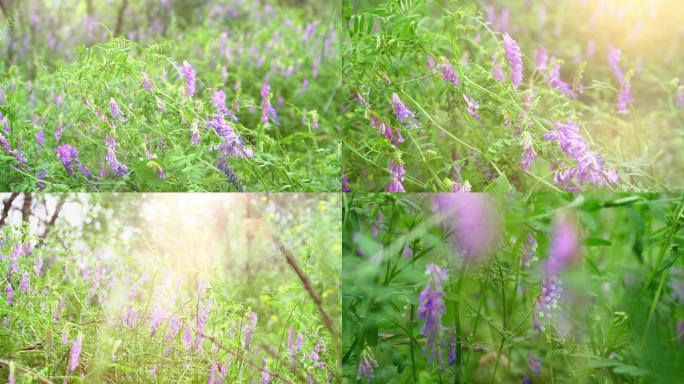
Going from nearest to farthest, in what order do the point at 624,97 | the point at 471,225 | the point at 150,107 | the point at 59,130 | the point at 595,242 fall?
the point at 595,242
the point at 471,225
the point at 150,107
the point at 59,130
the point at 624,97

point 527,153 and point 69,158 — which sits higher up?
point 527,153

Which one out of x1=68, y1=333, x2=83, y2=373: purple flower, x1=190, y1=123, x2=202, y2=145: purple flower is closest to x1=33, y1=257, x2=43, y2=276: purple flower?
x1=68, y1=333, x2=83, y2=373: purple flower

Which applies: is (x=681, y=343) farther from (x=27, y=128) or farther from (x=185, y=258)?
(x=27, y=128)

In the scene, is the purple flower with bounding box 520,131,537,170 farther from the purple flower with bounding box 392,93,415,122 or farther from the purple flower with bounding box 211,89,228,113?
the purple flower with bounding box 211,89,228,113

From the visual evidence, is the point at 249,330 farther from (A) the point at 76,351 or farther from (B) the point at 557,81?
(B) the point at 557,81

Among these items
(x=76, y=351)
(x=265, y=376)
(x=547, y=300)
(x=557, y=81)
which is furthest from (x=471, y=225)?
(x=76, y=351)

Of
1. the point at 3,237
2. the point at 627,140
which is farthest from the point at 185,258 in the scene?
the point at 627,140

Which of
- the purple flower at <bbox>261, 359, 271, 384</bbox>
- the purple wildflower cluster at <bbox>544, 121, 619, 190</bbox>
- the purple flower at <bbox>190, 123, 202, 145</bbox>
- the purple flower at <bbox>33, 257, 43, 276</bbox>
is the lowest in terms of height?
the purple flower at <bbox>261, 359, 271, 384</bbox>
